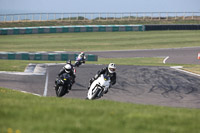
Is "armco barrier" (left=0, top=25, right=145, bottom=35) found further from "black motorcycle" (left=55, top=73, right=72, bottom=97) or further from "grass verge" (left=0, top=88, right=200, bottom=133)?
"grass verge" (left=0, top=88, right=200, bottom=133)

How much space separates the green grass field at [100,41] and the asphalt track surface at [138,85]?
62.7ft

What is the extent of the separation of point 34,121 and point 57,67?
894 inches

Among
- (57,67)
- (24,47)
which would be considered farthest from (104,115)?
(24,47)

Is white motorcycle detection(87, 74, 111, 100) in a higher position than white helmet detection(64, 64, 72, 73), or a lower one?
lower

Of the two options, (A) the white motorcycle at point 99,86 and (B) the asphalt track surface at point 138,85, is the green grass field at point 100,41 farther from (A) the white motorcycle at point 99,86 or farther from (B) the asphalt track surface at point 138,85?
(A) the white motorcycle at point 99,86

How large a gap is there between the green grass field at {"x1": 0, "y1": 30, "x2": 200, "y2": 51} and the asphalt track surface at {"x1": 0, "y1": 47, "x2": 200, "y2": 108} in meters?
19.1

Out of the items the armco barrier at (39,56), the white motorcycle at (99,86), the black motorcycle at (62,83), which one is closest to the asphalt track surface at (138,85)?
the black motorcycle at (62,83)

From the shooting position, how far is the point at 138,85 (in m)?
21.8

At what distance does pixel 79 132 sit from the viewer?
7012mm

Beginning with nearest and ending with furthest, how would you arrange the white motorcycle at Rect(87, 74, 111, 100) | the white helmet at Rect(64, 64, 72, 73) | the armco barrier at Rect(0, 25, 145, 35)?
the white motorcycle at Rect(87, 74, 111, 100) → the white helmet at Rect(64, 64, 72, 73) → the armco barrier at Rect(0, 25, 145, 35)

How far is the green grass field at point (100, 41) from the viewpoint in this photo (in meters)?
49.1

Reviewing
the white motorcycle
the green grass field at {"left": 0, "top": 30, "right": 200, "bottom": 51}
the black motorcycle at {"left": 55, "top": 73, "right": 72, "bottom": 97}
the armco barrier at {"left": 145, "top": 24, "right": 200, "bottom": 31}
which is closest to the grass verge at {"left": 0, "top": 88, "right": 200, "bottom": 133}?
the white motorcycle

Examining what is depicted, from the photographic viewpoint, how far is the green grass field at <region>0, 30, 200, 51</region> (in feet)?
161

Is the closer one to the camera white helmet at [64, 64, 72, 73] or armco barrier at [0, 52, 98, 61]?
white helmet at [64, 64, 72, 73]
